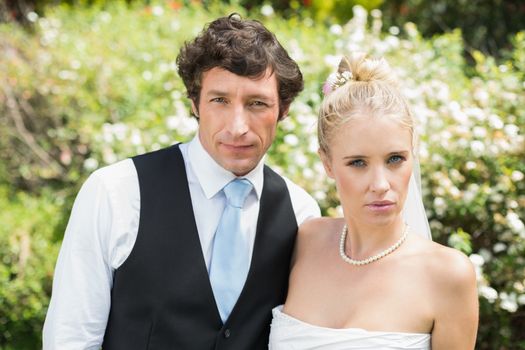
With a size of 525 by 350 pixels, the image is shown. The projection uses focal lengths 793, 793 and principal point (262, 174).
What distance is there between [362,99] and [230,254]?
0.68m

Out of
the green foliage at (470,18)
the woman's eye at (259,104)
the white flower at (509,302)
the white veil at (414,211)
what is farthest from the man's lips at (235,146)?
the green foliage at (470,18)

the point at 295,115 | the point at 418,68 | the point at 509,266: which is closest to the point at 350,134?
the point at 509,266

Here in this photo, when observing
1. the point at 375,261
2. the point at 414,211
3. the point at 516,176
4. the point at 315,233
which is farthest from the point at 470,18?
the point at 375,261

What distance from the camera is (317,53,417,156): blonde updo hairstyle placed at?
2.35 metres

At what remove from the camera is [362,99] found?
2379mm

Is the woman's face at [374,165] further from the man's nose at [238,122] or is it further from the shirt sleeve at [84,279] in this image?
the shirt sleeve at [84,279]

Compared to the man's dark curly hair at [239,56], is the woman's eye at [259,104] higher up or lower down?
lower down

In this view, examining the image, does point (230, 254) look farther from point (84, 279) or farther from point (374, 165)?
point (374, 165)

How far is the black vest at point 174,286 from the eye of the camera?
2496 millimetres

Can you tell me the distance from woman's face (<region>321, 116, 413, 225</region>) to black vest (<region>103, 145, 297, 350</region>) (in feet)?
1.44

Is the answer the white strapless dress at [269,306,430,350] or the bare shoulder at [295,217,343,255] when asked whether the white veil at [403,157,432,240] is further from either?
the white strapless dress at [269,306,430,350]

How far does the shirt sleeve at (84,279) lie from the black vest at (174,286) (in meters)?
0.05

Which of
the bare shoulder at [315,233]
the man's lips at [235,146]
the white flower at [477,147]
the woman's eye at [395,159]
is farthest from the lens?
the white flower at [477,147]

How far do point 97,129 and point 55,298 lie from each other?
3.06 metres
